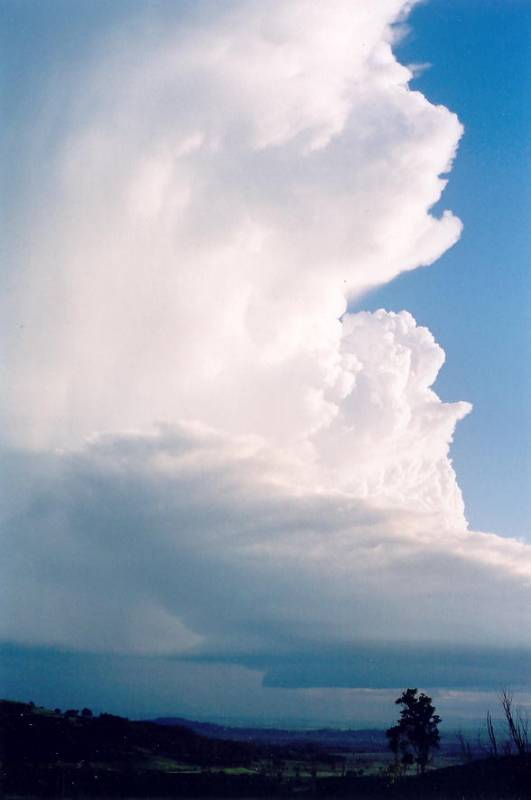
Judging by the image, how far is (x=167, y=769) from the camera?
313ft

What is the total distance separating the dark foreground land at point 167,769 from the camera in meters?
77.0

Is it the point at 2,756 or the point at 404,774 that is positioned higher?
the point at 2,756

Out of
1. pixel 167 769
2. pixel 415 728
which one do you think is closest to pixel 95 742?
pixel 167 769

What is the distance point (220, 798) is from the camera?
84.8m

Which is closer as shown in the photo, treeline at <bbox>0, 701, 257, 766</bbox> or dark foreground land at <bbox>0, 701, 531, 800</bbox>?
dark foreground land at <bbox>0, 701, 531, 800</bbox>

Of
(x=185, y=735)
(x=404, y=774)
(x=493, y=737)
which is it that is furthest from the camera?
(x=185, y=735)

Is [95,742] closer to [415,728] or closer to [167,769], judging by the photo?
[167,769]

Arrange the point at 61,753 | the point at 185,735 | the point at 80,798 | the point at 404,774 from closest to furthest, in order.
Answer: the point at 80,798 → the point at 404,774 → the point at 61,753 → the point at 185,735

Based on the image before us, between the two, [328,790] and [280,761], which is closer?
[328,790]

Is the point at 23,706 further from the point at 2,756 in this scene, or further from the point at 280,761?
the point at 280,761

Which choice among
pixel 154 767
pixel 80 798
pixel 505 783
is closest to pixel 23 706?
pixel 154 767

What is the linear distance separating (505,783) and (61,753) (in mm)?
57135

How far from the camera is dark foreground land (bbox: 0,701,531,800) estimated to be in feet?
253

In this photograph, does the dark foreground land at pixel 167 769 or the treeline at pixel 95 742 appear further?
the treeline at pixel 95 742
